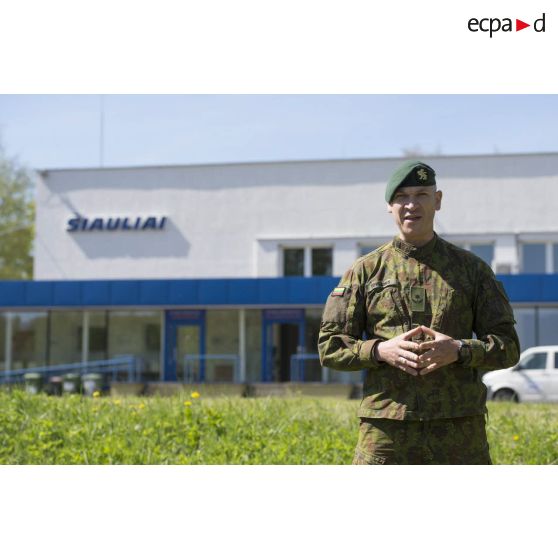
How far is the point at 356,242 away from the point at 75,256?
31.1 feet

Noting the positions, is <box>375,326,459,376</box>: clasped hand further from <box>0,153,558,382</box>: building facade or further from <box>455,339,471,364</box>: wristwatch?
<box>0,153,558,382</box>: building facade

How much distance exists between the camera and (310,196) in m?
26.3

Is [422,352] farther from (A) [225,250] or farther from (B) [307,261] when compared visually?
(A) [225,250]

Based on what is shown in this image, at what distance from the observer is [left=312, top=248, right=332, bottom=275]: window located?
26.2m

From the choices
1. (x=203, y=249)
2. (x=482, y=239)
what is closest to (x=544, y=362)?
(x=482, y=239)

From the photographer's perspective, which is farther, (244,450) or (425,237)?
(244,450)

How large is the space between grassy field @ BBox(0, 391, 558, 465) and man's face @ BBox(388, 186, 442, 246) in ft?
11.2

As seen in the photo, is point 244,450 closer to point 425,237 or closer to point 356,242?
point 425,237

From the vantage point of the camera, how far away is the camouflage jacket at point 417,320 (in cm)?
313

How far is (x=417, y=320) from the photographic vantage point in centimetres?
318

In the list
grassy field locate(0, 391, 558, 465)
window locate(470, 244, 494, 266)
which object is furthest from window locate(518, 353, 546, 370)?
grassy field locate(0, 391, 558, 465)

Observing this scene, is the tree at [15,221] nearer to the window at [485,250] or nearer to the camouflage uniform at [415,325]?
the window at [485,250]

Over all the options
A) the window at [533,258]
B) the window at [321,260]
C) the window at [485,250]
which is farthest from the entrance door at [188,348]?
the window at [533,258]

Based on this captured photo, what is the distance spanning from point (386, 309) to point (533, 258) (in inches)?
927
